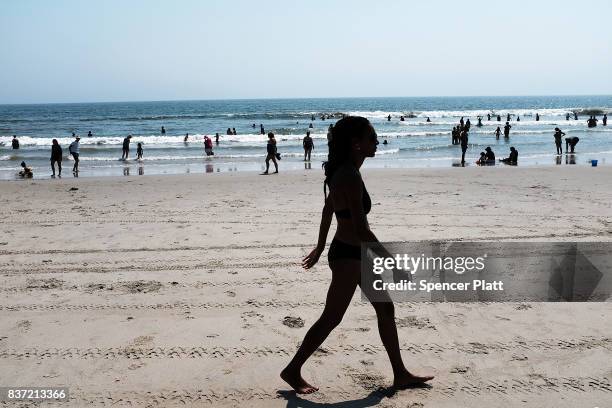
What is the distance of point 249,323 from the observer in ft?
15.8

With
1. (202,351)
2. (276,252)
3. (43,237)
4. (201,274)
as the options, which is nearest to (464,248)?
(276,252)

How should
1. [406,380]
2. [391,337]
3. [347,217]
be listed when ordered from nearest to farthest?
[347,217]
[391,337]
[406,380]

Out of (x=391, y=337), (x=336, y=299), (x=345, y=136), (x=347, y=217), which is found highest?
(x=345, y=136)

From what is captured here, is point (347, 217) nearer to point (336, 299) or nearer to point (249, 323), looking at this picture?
point (336, 299)

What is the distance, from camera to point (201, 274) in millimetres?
6336

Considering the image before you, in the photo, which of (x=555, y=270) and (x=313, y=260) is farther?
(x=555, y=270)

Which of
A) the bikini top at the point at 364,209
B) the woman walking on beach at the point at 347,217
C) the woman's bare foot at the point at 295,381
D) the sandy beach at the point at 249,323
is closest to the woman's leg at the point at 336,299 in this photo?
the woman walking on beach at the point at 347,217

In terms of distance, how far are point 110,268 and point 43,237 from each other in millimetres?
2486

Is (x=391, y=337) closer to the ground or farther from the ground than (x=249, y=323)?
farther from the ground

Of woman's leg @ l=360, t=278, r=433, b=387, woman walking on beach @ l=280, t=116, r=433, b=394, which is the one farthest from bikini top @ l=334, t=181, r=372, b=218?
woman's leg @ l=360, t=278, r=433, b=387

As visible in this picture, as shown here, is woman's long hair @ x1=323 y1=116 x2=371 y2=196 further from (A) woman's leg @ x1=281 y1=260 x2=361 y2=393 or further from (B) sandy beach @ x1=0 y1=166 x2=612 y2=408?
(B) sandy beach @ x1=0 y1=166 x2=612 y2=408

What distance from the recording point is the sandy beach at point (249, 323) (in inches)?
146

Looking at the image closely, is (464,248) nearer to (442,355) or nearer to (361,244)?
(442,355)

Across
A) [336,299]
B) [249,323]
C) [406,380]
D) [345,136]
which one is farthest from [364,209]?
[249,323]
